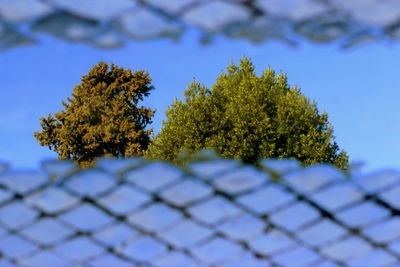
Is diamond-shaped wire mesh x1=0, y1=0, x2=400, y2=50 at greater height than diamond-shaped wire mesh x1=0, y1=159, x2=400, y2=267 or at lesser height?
greater

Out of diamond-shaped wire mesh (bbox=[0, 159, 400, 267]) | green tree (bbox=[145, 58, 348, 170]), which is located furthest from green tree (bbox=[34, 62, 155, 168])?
diamond-shaped wire mesh (bbox=[0, 159, 400, 267])

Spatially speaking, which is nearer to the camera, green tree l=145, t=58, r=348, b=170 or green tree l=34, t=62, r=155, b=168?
green tree l=145, t=58, r=348, b=170

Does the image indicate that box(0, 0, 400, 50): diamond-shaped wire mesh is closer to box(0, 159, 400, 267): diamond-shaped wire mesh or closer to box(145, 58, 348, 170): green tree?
box(0, 159, 400, 267): diamond-shaped wire mesh

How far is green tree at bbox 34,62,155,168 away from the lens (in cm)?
1797

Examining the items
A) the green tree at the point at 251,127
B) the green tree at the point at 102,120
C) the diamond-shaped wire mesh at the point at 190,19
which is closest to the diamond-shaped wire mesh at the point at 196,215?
the diamond-shaped wire mesh at the point at 190,19

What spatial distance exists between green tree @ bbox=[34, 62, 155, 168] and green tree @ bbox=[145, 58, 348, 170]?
10.2 ft

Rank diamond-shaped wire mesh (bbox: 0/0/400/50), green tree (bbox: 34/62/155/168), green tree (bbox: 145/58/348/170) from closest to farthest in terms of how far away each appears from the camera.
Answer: diamond-shaped wire mesh (bbox: 0/0/400/50) < green tree (bbox: 145/58/348/170) < green tree (bbox: 34/62/155/168)

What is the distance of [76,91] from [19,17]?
765 inches

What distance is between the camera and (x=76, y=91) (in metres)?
20.1

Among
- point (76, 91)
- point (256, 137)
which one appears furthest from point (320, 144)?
point (76, 91)

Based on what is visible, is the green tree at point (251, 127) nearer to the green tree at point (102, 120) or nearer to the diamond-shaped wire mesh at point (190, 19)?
the green tree at point (102, 120)

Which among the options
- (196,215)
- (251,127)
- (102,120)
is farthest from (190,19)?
(102,120)

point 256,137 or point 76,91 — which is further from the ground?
point 76,91

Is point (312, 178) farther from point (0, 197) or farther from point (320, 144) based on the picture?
point (320, 144)
